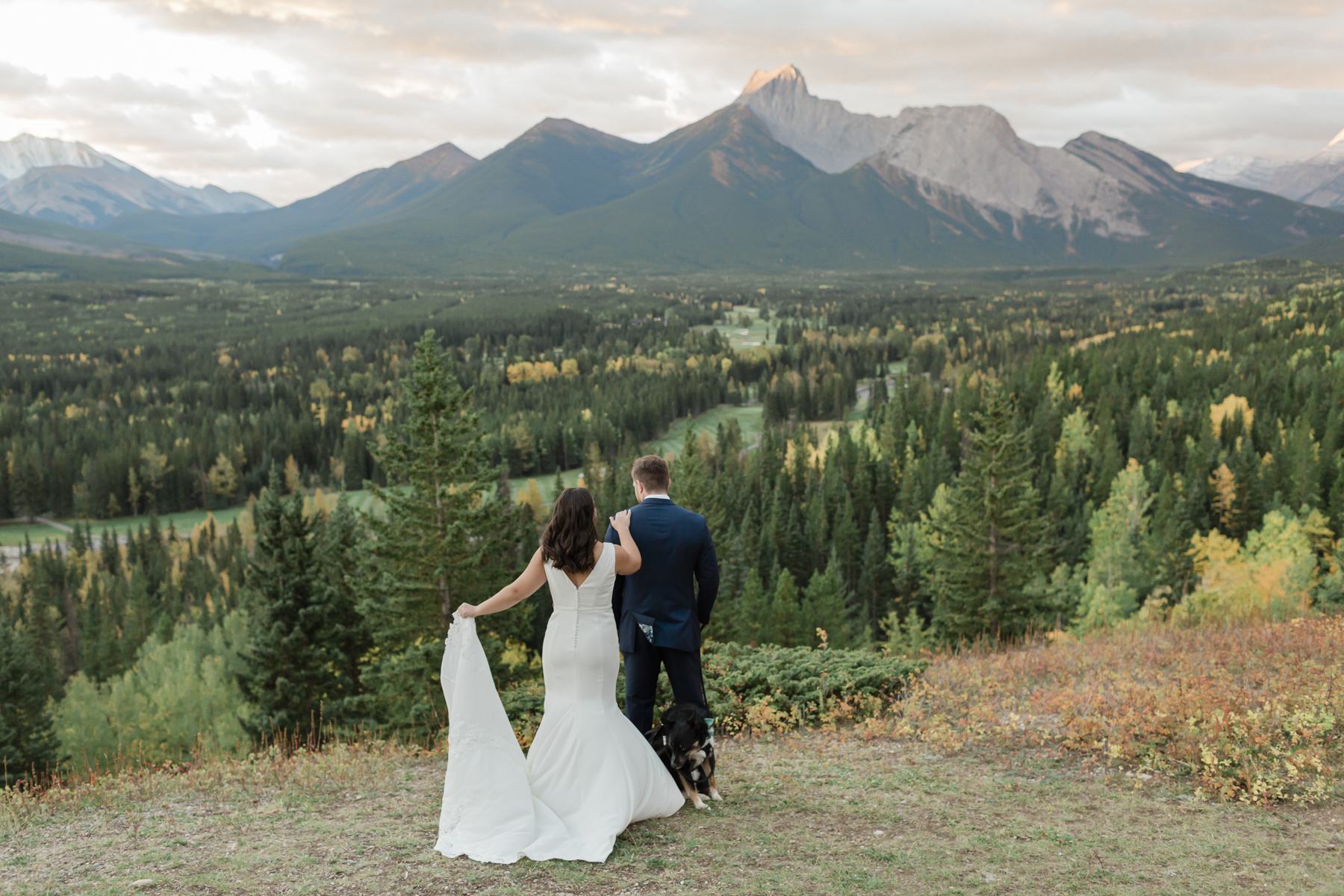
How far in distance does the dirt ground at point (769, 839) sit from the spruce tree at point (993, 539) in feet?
101

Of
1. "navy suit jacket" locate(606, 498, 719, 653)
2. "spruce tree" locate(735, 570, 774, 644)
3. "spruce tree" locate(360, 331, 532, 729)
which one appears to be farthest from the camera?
"spruce tree" locate(735, 570, 774, 644)

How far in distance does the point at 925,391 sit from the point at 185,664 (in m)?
101

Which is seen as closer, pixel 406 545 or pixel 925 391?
pixel 406 545

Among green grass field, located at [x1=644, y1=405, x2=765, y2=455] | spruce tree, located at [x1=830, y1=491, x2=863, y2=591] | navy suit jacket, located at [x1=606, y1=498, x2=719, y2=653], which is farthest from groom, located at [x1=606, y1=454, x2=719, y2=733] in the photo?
green grass field, located at [x1=644, y1=405, x2=765, y2=455]

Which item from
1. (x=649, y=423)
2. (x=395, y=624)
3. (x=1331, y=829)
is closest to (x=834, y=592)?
(x=395, y=624)

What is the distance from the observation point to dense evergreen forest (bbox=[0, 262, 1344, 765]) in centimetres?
3016

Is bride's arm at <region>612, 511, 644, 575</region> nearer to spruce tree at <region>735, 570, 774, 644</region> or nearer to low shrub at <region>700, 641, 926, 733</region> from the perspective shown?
low shrub at <region>700, 641, 926, 733</region>

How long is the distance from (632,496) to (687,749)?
74.7 metres

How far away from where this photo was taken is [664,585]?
8.54 meters

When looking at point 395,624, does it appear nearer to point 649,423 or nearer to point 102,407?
point 649,423

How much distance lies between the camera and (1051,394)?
11081cm

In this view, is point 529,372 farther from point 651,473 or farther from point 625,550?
point 625,550

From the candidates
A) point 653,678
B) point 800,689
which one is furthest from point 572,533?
point 800,689

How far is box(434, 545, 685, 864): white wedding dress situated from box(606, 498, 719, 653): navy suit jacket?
0.94 ft
